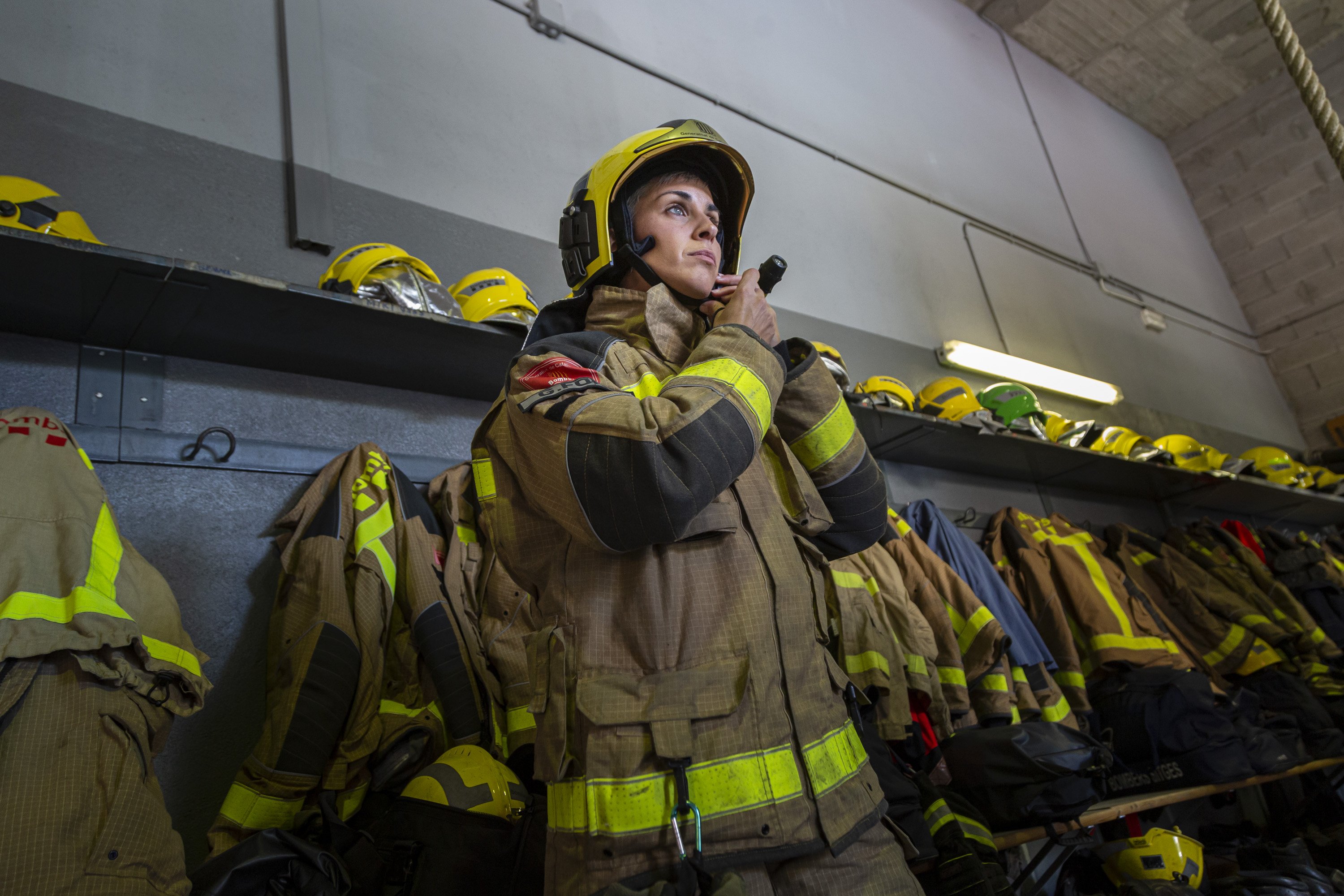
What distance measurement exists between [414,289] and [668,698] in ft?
5.51

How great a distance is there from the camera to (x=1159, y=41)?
835 cm

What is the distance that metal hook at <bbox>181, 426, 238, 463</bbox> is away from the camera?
2.22 meters

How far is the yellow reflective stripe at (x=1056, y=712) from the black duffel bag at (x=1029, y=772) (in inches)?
29.6

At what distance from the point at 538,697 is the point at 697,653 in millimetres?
261

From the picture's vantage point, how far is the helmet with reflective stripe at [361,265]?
2.39m

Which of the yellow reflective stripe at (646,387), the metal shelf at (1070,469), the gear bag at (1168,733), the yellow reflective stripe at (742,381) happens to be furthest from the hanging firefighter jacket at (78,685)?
the gear bag at (1168,733)

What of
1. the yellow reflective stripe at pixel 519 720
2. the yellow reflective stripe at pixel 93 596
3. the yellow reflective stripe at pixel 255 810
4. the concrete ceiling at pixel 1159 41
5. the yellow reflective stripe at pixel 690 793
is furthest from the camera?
the concrete ceiling at pixel 1159 41

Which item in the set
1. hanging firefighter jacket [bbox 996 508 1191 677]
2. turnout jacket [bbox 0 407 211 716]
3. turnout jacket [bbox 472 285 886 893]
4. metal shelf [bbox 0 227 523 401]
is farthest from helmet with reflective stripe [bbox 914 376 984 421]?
turnout jacket [bbox 0 407 211 716]

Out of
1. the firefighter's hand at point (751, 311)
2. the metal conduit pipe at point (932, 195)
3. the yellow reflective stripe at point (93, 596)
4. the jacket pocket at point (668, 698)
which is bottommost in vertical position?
the jacket pocket at point (668, 698)

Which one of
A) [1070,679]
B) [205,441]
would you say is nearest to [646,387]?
[205,441]

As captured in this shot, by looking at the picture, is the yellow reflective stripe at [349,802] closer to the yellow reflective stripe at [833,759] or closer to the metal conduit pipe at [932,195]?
the yellow reflective stripe at [833,759]

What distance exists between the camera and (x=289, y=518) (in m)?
2.23

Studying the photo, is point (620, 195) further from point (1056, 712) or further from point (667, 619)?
point (1056, 712)

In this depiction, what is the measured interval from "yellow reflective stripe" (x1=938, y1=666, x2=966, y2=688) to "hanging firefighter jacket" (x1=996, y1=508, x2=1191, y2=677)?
1108mm
